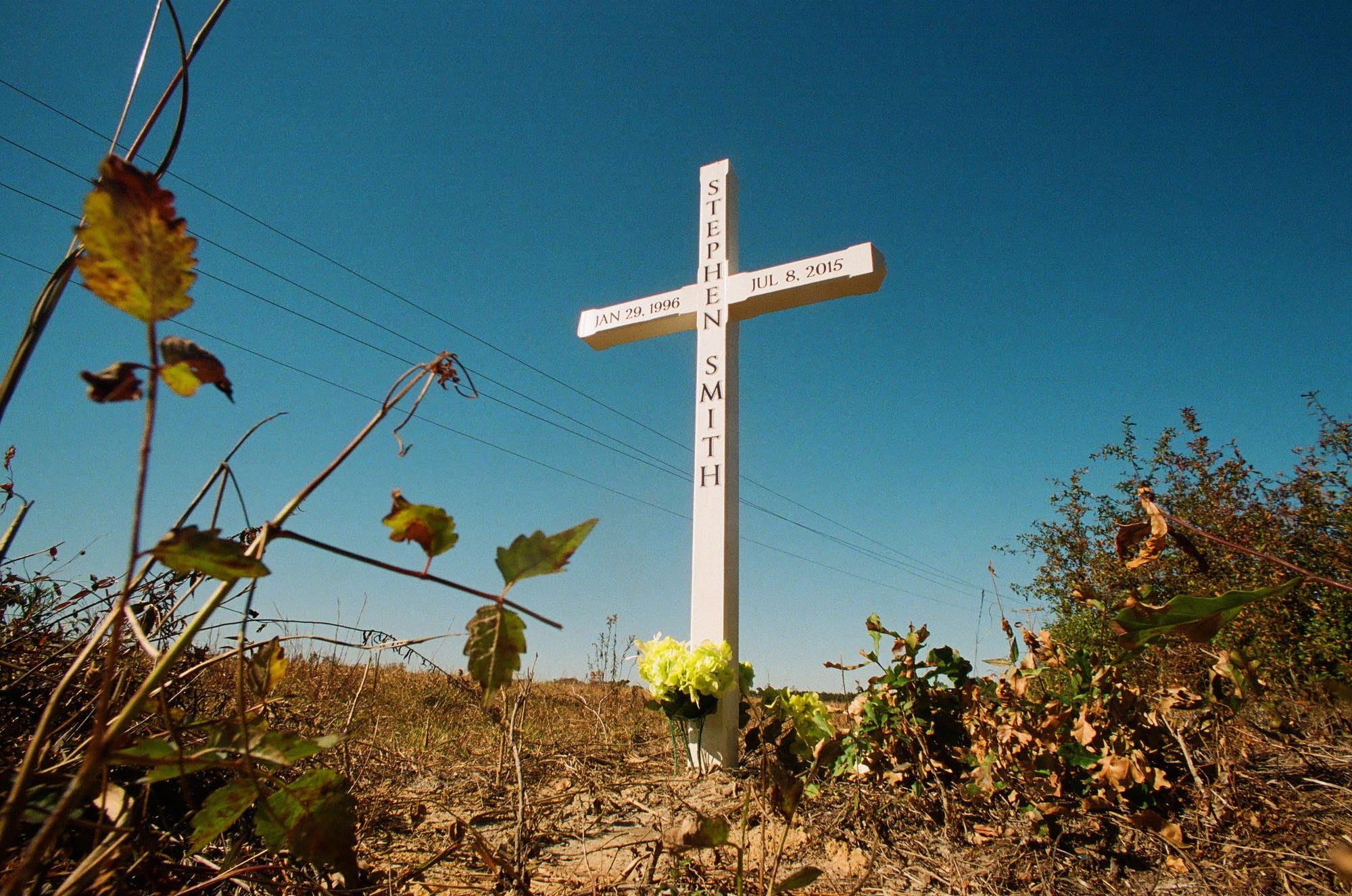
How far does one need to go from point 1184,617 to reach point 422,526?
97 cm

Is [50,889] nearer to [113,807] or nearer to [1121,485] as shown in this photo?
[113,807]

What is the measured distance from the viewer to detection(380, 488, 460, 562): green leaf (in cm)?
53

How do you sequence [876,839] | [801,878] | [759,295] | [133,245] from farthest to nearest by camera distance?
[759,295] → [876,839] → [801,878] → [133,245]

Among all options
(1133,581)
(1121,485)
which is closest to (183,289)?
(1133,581)

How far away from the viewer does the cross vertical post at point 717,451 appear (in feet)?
10.3

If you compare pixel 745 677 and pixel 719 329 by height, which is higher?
pixel 719 329

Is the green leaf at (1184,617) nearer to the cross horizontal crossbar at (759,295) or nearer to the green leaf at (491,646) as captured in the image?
the green leaf at (491,646)

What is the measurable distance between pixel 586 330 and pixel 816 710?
8.69ft

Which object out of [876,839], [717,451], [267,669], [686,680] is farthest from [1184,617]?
[717,451]

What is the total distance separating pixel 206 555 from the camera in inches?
16.6

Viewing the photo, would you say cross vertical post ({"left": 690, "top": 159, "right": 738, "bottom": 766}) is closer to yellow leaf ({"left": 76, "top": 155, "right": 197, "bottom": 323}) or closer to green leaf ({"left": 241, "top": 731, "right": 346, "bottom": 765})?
green leaf ({"left": 241, "top": 731, "right": 346, "bottom": 765})

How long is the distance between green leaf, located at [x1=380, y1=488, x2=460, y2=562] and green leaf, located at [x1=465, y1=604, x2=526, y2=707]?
65 mm

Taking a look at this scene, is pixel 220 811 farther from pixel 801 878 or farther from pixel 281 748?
pixel 801 878

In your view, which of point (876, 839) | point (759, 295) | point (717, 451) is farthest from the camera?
point (759, 295)
